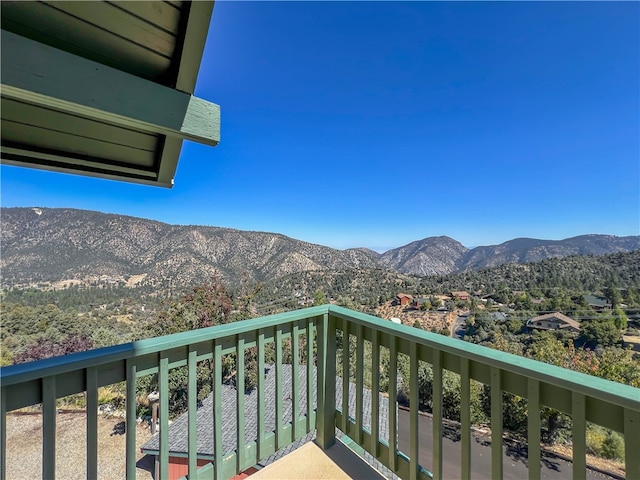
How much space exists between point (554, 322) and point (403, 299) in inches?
343

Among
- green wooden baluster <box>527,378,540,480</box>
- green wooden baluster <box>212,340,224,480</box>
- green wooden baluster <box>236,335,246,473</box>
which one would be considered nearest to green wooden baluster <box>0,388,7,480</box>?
green wooden baluster <box>212,340,224,480</box>

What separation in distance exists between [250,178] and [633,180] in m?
26.3

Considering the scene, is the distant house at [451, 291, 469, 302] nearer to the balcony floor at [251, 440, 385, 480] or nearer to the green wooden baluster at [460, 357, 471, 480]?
the balcony floor at [251, 440, 385, 480]

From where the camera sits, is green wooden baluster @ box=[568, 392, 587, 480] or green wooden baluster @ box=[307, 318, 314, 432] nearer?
green wooden baluster @ box=[568, 392, 587, 480]

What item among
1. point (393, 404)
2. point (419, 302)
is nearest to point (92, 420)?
point (393, 404)

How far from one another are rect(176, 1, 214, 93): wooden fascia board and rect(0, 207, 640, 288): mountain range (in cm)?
1499

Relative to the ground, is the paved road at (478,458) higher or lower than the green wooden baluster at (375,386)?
lower

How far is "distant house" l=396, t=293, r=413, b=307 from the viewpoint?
2048 centimetres

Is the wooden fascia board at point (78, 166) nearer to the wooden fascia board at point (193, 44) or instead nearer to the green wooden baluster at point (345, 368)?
the wooden fascia board at point (193, 44)

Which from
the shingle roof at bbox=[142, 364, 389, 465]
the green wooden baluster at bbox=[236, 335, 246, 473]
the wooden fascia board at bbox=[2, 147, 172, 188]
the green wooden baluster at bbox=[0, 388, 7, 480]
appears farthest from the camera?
the shingle roof at bbox=[142, 364, 389, 465]

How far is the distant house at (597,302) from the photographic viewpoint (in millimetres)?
15219

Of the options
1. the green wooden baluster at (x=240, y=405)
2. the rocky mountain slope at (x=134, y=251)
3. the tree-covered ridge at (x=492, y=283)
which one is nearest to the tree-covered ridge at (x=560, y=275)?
the tree-covered ridge at (x=492, y=283)

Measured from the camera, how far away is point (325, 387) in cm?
195

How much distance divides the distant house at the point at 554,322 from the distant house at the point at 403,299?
23.7 ft
